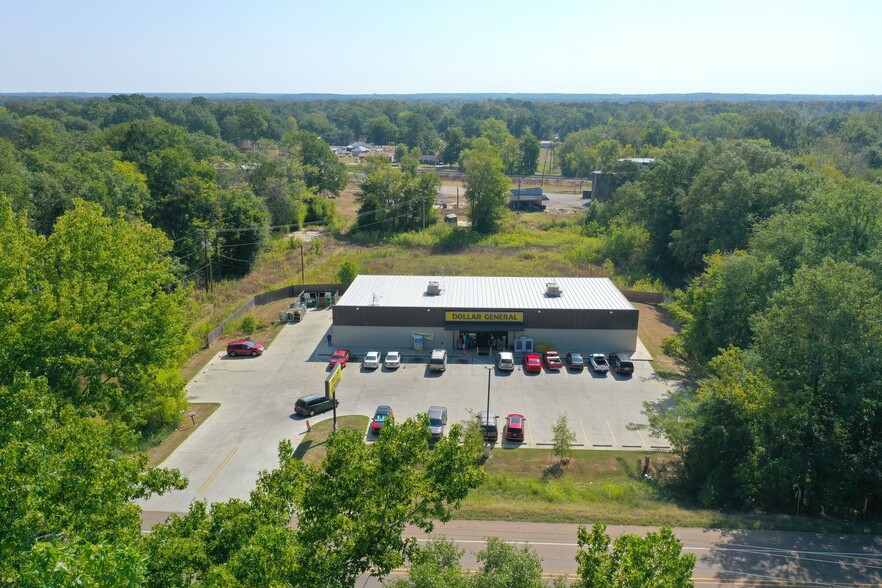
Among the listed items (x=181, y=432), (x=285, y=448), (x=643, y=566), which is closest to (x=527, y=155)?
(x=181, y=432)

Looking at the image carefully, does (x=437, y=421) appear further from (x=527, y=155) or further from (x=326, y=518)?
(x=527, y=155)

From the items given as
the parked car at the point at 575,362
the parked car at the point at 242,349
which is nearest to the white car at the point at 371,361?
the parked car at the point at 242,349

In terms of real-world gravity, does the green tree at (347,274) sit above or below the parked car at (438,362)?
above

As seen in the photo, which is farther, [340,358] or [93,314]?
[340,358]

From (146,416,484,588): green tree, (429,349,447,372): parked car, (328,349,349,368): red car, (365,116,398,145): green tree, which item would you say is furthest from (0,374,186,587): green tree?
(365,116,398,145): green tree

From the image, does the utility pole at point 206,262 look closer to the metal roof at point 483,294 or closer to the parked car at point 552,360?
the metal roof at point 483,294

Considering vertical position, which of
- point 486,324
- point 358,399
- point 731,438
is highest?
point 731,438

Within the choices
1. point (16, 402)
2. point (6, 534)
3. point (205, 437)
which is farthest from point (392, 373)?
point (6, 534)

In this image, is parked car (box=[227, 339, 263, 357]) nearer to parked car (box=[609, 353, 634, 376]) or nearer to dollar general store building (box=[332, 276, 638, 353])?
dollar general store building (box=[332, 276, 638, 353])
